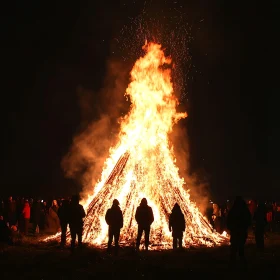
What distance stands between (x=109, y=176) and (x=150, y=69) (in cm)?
517

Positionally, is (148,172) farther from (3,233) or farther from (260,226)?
(3,233)

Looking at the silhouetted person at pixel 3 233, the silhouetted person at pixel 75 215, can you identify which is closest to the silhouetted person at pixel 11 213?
the silhouetted person at pixel 75 215

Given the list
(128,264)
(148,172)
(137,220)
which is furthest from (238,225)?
(148,172)

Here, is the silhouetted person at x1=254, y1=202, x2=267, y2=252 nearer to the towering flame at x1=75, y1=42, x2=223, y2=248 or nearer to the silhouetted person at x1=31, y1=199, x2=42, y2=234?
the towering flame at x1=75, y1=42, x2=223, y2=248

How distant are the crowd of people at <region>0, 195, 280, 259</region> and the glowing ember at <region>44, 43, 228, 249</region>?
3.13 ft

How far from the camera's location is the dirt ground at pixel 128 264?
8.77 metres

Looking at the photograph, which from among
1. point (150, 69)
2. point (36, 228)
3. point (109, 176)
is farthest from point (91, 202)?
point (150, 69)

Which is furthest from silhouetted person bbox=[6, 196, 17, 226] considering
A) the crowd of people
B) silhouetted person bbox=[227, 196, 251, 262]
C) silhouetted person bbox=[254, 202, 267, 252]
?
silhouetted person bbox=[227, 196, 251, 262]

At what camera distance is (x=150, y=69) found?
18938 millimetres

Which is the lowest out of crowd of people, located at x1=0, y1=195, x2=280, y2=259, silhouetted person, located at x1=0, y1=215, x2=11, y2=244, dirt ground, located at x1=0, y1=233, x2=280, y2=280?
dirt ground, located at x1=0, y1=233, x2=280, y2=280

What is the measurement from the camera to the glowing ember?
1583 centimetres

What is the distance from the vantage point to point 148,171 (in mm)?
17391

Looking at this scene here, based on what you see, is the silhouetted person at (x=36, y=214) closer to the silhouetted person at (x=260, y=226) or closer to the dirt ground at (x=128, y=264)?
the dirt ground at (x=128, y=264)

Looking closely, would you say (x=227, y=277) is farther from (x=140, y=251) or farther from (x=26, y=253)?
(x=26, y=253)
